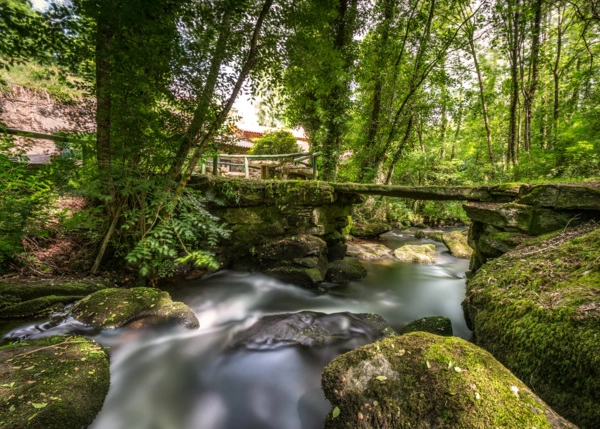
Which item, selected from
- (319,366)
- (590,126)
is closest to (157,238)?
(319,366)

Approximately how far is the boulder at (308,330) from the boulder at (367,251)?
3.87 meters

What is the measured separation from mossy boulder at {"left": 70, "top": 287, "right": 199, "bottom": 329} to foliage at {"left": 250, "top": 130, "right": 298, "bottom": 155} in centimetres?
937

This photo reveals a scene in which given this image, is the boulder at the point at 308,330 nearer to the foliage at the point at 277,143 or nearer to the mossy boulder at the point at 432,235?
the mossy boulder at the point at 432,235

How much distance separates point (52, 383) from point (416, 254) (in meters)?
7.85

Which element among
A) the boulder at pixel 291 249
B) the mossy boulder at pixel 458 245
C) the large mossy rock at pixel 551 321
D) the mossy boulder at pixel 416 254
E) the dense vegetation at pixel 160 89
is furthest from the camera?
the mossy boulder at pixel 458 245

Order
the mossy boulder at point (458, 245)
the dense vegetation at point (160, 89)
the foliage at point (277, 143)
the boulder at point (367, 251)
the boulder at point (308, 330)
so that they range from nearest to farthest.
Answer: the dense vegetation at point (160, 89)
the boulder at point (308, 330)
the boulder at point (367, 251)
the mossy boulder at point (458, 245)
the foliage at point (277, 143)

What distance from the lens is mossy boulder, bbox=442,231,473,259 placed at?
312 inches

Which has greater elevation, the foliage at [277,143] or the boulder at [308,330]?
the foliage at [277,143]

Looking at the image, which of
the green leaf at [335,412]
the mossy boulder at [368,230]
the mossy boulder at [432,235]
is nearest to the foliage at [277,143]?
the mossy boulder at [368,230]

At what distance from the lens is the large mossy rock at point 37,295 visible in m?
2.94

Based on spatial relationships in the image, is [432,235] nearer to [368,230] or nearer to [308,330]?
[368,230]

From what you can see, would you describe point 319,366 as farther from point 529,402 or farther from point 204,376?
point 529,402

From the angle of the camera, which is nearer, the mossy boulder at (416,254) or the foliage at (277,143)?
the mossy boulder at (416,254)

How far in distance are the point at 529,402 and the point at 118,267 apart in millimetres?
5338
